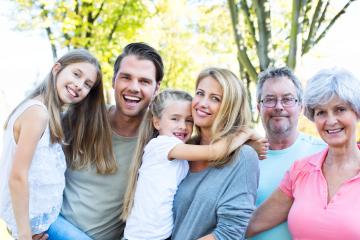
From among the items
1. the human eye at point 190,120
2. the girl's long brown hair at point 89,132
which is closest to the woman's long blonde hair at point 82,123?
the girl's long brown hair at point 89,132

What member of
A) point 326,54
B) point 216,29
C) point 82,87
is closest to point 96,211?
point 82,87

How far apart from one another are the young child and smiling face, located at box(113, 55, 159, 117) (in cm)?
32

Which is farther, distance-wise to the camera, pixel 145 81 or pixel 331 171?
pixel 145 81

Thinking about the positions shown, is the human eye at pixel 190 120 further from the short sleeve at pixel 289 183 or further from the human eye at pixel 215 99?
the short sleeve at pixel 289 183

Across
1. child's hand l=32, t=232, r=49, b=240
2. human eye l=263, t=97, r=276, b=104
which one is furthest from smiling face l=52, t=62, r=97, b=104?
human eye l=263, t=97, r=276, b=104

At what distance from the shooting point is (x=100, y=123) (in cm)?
372

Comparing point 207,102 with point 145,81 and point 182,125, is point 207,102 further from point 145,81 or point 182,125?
point 145,81

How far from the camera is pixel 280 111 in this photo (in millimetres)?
3793

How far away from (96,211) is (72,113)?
0.87m

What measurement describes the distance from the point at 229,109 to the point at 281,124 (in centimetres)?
91

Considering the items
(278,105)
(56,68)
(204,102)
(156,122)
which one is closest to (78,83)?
(56,68)

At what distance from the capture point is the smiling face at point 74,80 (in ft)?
11.3

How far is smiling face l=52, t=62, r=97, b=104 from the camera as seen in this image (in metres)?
3.44

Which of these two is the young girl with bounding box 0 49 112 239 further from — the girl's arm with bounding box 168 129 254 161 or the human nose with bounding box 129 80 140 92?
the girl's arm with bounding box 168 129 254 161
